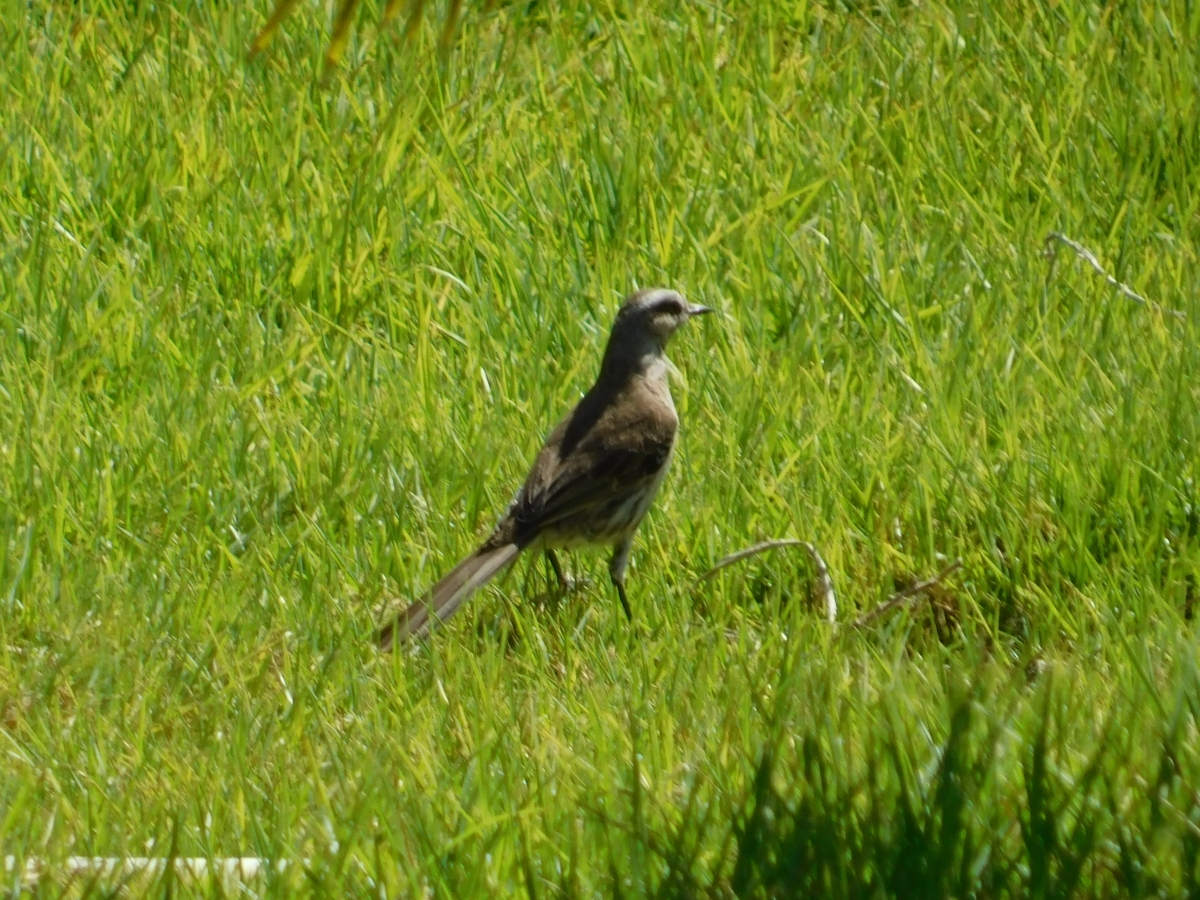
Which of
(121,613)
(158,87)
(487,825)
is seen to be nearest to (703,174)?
(158,87)

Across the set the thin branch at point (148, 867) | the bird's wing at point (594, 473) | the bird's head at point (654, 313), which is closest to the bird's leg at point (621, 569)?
the bird's wing at point (594, 473)

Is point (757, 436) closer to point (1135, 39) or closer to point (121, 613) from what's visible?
point (121, 613)

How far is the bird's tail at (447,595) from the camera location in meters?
4.79

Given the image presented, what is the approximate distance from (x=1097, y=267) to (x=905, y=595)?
5.98 feet

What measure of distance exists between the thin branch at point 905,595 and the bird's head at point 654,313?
1283mm

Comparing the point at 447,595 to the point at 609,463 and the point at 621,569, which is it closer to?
the point at 621,569

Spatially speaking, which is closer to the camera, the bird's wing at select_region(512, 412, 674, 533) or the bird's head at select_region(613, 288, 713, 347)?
the bird's wing at select_region(512, 412, 674, 533)

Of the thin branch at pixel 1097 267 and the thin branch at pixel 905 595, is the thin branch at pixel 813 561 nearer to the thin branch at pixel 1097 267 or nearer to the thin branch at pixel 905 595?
the thin branch at pixel 905 595

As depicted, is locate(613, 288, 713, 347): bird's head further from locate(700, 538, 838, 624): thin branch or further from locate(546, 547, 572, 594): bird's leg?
locate(700, 538, 838, 624): thin branch

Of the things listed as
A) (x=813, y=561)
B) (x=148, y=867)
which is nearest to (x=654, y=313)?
(x=813, y=561)

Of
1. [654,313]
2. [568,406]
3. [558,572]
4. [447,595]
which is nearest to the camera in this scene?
[447,595]

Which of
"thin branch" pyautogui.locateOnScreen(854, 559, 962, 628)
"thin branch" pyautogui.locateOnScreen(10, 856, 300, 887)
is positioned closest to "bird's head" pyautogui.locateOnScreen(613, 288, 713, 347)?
"thin branch" pyautogui.locateOnScreen(854, 559, 962, 628)

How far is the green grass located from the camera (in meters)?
3.74

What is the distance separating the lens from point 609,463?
5570 millimetres
